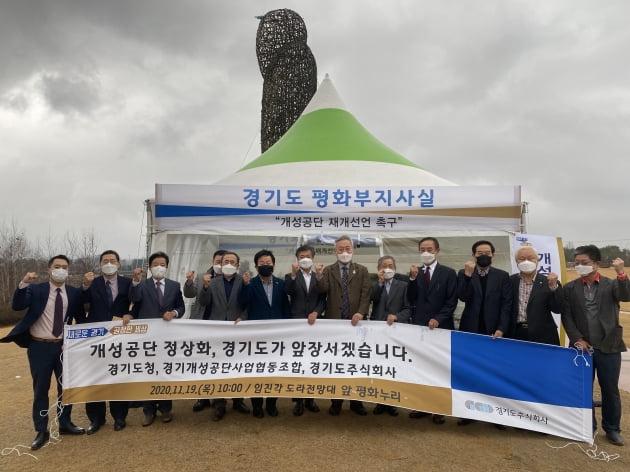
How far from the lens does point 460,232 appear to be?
484cm

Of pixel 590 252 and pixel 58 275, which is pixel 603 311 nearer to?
pixel 590 252

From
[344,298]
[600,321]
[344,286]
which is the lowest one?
[600,321]

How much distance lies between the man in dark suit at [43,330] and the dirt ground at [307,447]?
0.22m

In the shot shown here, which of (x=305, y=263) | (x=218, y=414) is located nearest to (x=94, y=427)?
(x=218, y=414)

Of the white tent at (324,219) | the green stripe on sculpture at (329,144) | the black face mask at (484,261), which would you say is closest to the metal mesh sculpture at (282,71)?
the green stripe on sculpture at (329,144)

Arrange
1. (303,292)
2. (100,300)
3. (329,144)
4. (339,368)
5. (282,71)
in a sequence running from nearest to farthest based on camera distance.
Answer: (339,368) → (100,300) → (303,292) → (329,144) → (282,71)

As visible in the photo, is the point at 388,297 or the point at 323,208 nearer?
the point at 388,297

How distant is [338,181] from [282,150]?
169 centimetres

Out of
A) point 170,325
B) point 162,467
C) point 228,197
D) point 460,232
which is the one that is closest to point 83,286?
point 170,325

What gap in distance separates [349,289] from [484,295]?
3.76 feet

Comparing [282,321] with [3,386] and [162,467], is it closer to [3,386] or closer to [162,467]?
[162,467]

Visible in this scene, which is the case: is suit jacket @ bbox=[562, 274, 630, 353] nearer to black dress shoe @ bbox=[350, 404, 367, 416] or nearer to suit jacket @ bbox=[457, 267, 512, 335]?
suit jacket @ bbox=[457, 267, 512, 335]

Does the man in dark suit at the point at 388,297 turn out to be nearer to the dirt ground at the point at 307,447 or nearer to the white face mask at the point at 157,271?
the dirt ground at the point at 307,447

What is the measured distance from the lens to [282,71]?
15320 mm
